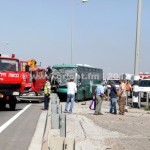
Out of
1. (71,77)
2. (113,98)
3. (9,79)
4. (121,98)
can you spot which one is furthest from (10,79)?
(71,77)

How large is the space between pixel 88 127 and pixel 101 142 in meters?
3.97

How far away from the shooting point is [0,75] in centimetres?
2414

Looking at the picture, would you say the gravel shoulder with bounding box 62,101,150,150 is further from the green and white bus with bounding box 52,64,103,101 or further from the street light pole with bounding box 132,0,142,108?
the green and white bus with bounding box 52,64,103,101

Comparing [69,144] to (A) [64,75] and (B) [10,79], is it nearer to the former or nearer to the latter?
(B) [10,79]

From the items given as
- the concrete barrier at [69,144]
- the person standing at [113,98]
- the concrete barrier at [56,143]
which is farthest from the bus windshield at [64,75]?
the concrete barrier at [69,144]

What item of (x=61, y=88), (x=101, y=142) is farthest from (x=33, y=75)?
(x=101, y=142)

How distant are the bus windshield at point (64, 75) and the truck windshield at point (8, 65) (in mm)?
13596

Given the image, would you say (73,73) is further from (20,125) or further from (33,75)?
(20,125)

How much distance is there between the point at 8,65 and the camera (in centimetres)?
2473

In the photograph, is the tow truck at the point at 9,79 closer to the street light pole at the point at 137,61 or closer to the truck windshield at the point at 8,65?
the truck windshield at the point at 8,65

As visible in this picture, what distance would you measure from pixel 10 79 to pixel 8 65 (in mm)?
774

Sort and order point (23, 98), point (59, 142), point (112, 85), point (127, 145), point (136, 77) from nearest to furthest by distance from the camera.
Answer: point (59, 142)
point (127, 145)
point (112, 85)
point (136, 77)
point (23, 98)

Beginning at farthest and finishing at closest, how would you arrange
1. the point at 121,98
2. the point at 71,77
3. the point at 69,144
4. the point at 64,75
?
the point at 64,75 < the point at 71,77 < the point at 121,98 < the point at 69,144

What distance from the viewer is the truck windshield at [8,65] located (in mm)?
24547
